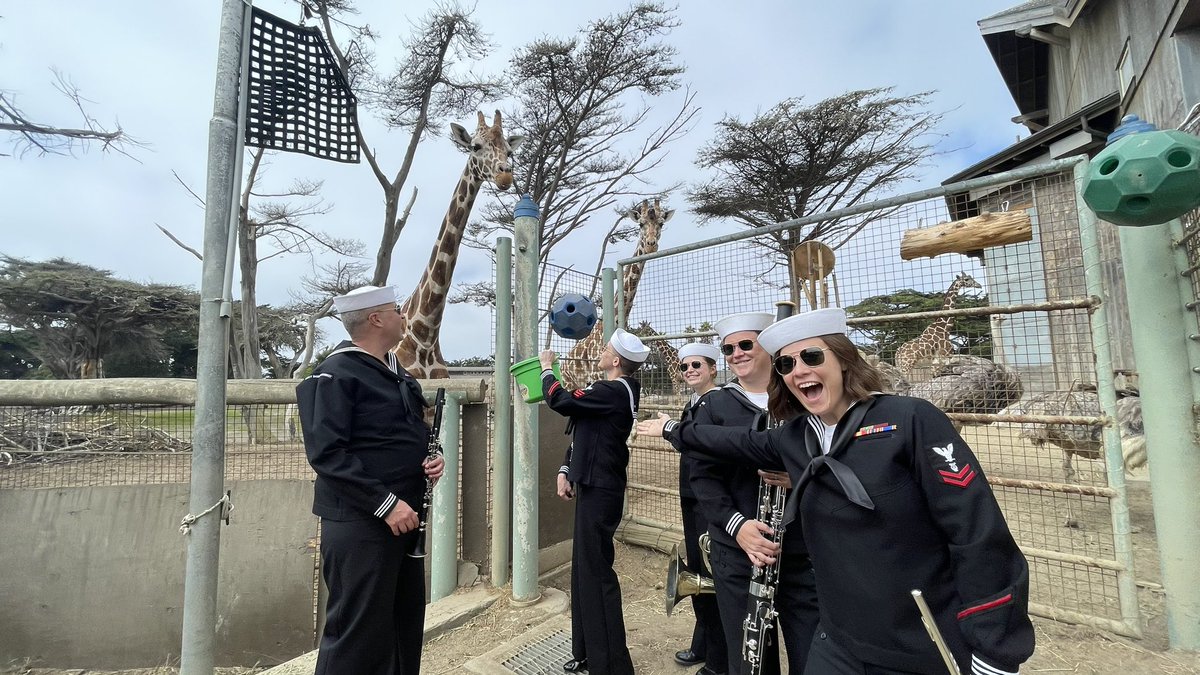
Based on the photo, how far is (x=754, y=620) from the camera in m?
2.06

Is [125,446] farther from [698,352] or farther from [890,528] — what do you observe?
[890,528]

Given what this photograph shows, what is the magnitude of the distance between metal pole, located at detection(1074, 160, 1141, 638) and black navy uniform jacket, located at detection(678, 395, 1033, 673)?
2410 mm

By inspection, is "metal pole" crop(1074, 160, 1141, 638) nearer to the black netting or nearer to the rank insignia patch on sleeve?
the rank insignia patch on sleeve

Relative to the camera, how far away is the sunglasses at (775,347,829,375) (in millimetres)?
1734

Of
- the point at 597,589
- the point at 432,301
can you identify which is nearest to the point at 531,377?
the point at 597,589

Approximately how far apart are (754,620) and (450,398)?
9.76 feet

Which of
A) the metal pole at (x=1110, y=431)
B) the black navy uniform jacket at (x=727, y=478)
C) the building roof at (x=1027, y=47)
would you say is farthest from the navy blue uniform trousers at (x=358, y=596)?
the building roof at (x=1027, y=47)

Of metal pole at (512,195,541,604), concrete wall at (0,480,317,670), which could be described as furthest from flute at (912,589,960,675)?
concrete wall at (0,480,317,670)

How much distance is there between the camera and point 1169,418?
294cm

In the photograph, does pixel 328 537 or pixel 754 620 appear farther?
pixel 328 537

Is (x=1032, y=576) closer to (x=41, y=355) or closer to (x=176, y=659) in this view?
(x=176, y=659)

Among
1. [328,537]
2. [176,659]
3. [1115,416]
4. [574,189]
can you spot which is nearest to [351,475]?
[328,537]

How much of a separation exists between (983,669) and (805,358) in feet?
2.95

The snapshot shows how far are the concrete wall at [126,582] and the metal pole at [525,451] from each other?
2606mm
